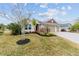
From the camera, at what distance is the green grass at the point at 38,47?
227 centimetres

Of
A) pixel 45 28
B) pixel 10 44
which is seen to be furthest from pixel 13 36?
pixel 45 28

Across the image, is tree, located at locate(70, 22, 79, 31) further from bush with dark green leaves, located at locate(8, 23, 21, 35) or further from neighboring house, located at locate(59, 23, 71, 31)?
bush with dark green leaves, located at locate(8, 23, 21, 35)

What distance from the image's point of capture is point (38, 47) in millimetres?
2293

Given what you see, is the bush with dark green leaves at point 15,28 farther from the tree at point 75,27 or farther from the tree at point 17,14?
the tree at point 75,27

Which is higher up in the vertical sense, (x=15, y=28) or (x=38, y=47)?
(x=15, y=28)

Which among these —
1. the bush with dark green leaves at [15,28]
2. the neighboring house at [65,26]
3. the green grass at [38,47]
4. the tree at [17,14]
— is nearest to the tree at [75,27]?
the neighboring house at [65,26]

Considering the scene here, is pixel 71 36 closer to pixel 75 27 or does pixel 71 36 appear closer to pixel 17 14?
pixel 75 27

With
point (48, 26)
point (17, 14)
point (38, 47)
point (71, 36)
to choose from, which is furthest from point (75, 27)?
point (17, 14)

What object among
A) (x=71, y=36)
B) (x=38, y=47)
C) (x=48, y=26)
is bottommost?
(x=38, y=47)

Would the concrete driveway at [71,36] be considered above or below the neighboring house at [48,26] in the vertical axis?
below

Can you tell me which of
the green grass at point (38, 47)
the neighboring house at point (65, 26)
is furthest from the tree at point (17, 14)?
the neighboring house at point (65, 26)

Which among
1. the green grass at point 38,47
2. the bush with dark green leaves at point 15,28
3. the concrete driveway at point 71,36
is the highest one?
the bush with dark green leaves at point 15,28

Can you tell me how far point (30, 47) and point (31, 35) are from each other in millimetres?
135

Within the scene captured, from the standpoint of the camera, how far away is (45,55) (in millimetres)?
2268
